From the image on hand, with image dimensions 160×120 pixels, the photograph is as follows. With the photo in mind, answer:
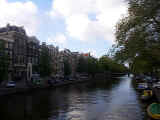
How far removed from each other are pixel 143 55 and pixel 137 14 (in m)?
4.88

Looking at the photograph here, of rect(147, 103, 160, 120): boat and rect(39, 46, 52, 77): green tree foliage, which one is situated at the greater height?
rect(39, 46, 52, 77): green tree foliage

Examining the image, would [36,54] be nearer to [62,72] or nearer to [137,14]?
[62,72]

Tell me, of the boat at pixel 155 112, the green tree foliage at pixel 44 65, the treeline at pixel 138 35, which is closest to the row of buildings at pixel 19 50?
the green tree foliage at pixel 44 65

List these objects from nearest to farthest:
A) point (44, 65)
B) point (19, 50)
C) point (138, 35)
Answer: point (138, 35) < point (19, 50) < point (44, 65)

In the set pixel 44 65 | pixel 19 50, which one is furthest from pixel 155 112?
pixel 19 50

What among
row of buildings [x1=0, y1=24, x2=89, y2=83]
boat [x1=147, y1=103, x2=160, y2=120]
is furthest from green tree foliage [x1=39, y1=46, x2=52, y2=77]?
boat [x1=147, y1=103, x2=160, y2=120]

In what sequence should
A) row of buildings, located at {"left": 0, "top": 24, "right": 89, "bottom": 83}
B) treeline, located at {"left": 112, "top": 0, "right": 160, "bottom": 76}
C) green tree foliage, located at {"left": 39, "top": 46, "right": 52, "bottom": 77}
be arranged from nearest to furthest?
treeline, located at {"left": 112, "top": 0, "right": 160, "bottom": 76}
row of buildings, located at {"left": 0, "top": 24, "right": 89, "bottom": 83}
green tree foliage, located at {"left": 39, "top": 46, "right": 52, "bottom": 77}

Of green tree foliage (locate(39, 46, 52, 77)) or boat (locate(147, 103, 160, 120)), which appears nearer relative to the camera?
boat (locate(147, 103, 160, 120))

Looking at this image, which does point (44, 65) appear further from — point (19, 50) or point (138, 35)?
point (138, 35)

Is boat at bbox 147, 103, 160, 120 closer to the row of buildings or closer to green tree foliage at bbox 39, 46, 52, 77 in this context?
the row of buildings

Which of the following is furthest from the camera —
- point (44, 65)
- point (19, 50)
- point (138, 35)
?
point (44, 65)

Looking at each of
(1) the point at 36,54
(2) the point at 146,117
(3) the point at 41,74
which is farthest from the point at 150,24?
(1) the point at 36,54

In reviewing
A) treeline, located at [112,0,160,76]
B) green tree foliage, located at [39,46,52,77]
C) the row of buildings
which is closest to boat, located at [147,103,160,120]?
treeline, located at [112,0,160,76]

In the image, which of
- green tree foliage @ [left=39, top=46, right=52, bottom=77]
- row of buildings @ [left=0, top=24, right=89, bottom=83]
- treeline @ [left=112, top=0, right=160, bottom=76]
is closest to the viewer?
treeline @ [left=112, top=0, right=160, bottom=76]
